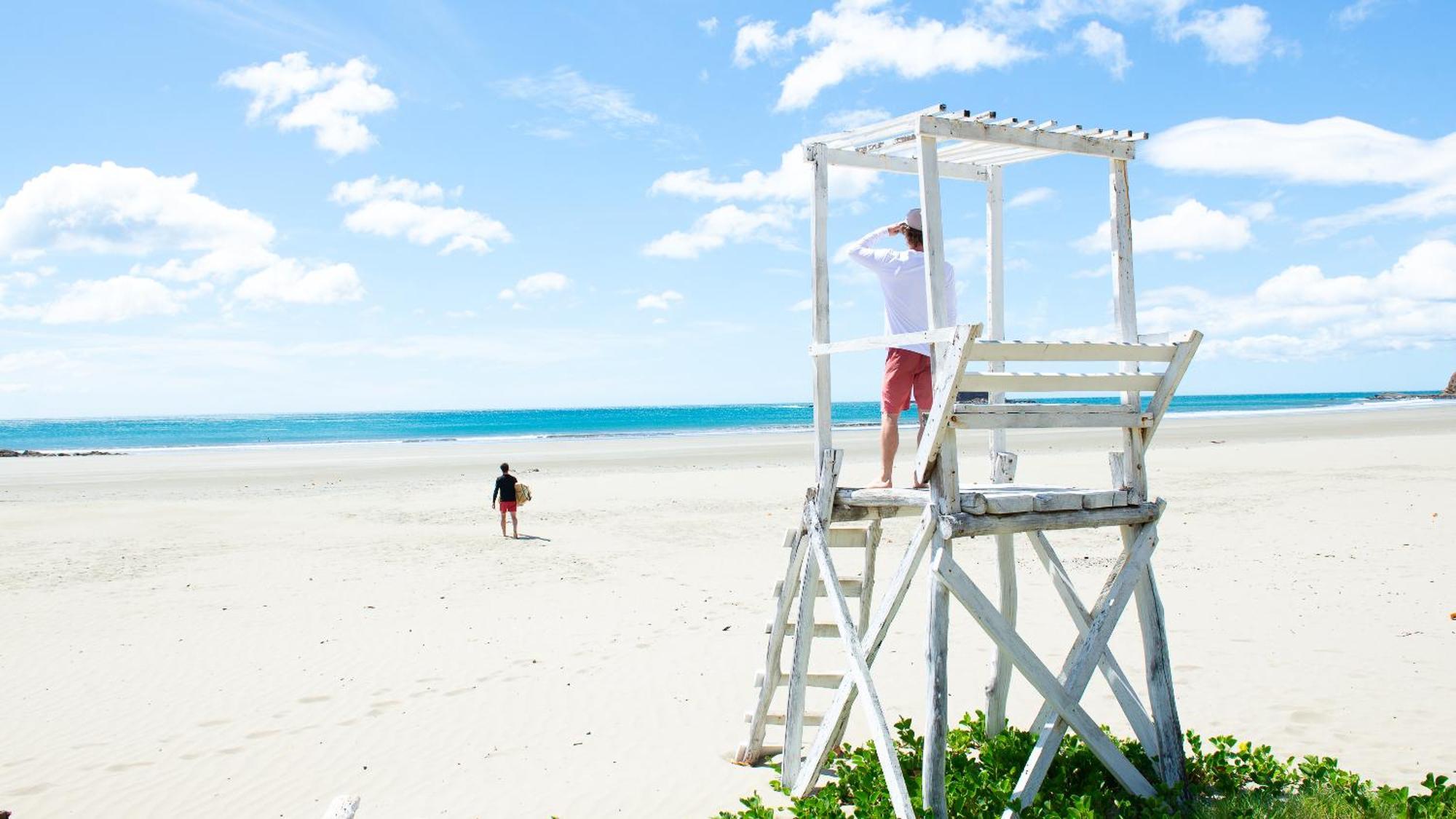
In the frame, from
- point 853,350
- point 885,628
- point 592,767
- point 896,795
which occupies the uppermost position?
point 853,350

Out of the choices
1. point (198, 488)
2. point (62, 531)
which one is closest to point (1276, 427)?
point (198, 488)

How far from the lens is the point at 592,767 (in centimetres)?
633

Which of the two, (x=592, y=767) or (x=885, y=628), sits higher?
(x=885, y=628)

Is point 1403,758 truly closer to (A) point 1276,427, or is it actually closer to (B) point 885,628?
(B) point 885,628

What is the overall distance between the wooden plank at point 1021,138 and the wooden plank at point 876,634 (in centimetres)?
180

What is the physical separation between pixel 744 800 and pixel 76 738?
516 cm

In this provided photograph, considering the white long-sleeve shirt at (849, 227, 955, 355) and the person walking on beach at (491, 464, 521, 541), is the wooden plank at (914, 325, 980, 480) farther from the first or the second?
the person walking on beach at (491, 464, 521, 541)

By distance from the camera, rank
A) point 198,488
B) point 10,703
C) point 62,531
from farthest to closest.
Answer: point 198,488
point 62,531
point 10,703

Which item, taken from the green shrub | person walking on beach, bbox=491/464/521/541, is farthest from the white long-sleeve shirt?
person walking on beach, bbox=491/464/521/541

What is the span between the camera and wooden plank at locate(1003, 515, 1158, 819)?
15.9 ft

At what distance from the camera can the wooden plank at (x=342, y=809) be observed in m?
4.50

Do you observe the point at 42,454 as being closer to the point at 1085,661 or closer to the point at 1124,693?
the point at 1124,693

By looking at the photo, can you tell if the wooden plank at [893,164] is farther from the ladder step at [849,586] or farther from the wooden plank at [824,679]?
the wooden plank at [824,679]

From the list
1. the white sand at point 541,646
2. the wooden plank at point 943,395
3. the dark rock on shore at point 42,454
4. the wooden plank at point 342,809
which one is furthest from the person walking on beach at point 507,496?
the dark rock on shore at point 42,454
